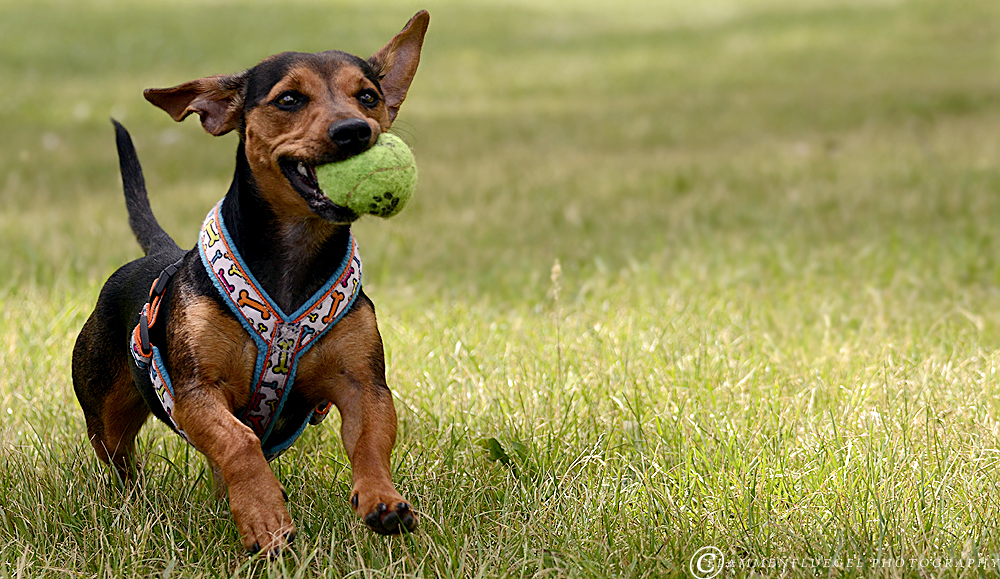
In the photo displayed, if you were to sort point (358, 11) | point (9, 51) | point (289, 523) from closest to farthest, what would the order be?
point (289, 523), point (9, 51), point (358, 11)

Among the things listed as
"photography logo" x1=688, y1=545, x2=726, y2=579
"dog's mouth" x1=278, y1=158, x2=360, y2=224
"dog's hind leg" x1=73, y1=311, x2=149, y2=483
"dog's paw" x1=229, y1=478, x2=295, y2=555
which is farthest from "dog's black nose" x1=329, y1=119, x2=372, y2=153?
"photography logo" x1=688, y1=545, x2=726, y2=579

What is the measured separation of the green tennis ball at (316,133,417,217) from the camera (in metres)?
2.67

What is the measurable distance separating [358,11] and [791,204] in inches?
659

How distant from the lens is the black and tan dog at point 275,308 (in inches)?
101

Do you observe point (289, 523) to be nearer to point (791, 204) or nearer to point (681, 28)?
point (791, 204)

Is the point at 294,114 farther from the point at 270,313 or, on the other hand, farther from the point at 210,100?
the point at 270,313

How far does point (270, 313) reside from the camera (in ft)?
8.96

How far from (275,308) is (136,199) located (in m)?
1.27

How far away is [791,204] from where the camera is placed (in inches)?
292

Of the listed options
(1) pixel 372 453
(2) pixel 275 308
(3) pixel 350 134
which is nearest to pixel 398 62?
(3) pixel 350 134

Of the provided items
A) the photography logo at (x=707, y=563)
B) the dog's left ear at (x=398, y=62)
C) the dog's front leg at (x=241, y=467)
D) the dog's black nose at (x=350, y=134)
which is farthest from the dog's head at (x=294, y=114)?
the photography logo at (x=707, y=563)

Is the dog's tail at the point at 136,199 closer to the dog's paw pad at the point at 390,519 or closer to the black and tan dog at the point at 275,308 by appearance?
the black and tan dog at the point at 275,308

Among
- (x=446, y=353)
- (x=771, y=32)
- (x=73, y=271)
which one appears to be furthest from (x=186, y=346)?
(x=771, y=32)

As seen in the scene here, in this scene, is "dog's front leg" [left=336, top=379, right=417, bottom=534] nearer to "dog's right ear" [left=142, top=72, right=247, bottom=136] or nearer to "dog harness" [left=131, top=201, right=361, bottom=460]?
"dog harness" [left=131, top=201, right=361, bottom=460]
